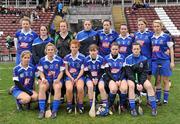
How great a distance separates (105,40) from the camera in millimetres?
8781

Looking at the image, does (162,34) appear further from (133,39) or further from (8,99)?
(8,99)

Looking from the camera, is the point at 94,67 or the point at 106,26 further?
the point at 106,26

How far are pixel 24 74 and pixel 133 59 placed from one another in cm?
220

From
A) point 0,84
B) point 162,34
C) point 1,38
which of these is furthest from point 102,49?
point 1,38

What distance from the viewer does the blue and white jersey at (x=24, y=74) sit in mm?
8133

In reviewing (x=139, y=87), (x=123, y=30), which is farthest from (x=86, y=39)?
(x=139, y=87)

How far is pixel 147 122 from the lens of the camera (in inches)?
285

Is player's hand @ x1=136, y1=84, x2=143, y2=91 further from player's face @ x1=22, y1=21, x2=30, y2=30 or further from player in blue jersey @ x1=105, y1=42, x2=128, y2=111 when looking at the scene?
player's face @ x1=22, y1=21, x2=30, y2=30

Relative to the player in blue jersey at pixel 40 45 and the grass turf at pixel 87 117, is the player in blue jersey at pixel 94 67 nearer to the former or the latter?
the grass turf at pixel 87 117

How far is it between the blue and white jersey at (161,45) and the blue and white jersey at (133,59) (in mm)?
687

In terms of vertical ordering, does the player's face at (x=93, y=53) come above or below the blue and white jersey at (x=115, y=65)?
above

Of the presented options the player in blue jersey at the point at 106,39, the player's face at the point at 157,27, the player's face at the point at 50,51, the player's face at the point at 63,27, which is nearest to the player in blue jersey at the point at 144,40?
the player's face at the point at 157,27

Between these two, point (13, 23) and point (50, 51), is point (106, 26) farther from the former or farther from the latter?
point (13, 23)

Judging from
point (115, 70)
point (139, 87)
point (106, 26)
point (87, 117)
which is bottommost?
point (87, 117)
